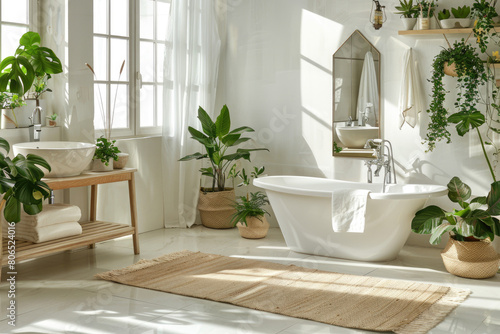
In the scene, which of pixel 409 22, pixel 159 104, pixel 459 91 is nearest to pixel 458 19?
pixel 409 22

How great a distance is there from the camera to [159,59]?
246 inches

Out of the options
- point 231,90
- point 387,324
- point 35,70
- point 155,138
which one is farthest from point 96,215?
point 387,324

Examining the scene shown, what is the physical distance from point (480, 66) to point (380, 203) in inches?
53.2

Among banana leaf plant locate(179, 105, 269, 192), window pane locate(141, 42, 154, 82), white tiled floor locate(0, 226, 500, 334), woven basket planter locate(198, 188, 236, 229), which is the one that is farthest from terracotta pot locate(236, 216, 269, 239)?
window pane locate(141, 42, 154, 82)

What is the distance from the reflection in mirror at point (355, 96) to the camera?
18.7 ft

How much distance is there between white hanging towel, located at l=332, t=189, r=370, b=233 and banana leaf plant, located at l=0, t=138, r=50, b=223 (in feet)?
7.00

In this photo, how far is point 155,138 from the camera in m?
6.08

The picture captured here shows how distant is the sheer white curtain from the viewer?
6.09m

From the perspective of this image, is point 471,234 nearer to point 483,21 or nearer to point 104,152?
point 483,21

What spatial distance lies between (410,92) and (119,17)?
257 cm

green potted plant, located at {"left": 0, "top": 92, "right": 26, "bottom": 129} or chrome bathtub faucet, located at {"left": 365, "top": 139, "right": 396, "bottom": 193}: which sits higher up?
green potted plant, located at {"left": 0, "top": 92, "right": 26, "bottom": 129}

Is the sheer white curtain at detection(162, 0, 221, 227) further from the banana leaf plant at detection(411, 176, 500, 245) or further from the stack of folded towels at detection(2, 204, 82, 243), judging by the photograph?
the banana leaf plant at detection(411, 176, 500, 245)

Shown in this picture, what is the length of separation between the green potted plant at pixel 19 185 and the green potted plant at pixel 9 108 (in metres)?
1.06

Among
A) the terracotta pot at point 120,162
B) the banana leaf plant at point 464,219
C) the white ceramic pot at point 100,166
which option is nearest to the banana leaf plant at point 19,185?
the white ceramic pot at point 100,166
